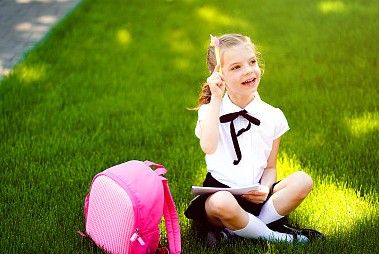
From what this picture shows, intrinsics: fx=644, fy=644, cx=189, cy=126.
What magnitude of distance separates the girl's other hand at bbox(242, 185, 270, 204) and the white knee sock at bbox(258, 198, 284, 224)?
75mm

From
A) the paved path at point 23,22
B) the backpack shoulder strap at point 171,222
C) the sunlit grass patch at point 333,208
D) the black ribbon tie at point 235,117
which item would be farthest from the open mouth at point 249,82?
the paved path at point 23,22

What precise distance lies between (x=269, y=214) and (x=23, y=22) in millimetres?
5326

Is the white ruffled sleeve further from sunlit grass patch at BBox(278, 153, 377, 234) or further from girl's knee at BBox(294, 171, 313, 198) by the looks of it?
sunlit grass patch at BBox(278, 153, 377, 234)

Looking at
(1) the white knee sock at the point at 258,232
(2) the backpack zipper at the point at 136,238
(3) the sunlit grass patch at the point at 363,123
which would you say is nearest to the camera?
(2) the backpack zipper at the point at 136,238

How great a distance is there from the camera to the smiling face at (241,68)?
315 centimetres

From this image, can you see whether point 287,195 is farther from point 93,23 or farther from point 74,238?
point 93,23

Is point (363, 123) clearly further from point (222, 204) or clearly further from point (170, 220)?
point (170, 220)

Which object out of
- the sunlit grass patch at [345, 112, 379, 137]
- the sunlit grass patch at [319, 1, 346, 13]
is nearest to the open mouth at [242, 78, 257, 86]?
the sunlit grass patch at [345, 112, 379, 137]

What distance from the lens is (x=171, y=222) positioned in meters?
3.09

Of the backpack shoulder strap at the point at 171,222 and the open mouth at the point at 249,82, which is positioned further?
the open mouth at the point at 249,82

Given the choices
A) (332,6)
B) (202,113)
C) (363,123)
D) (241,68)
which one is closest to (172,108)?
(363,123)

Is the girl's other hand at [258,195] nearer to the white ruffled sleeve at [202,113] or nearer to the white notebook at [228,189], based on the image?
the white notebook at [228,189]

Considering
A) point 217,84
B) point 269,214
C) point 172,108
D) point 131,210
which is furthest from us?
point 172,108

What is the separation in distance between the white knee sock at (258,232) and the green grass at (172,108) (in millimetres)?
49
